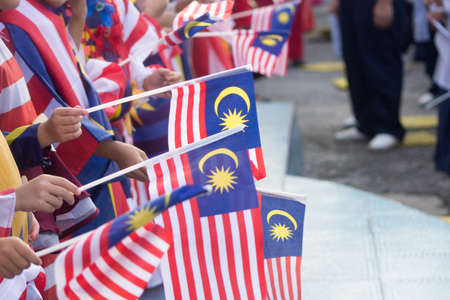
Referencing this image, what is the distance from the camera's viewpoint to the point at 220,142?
1561mm

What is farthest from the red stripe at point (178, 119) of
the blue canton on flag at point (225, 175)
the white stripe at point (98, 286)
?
the white stripe at point (98, 286)

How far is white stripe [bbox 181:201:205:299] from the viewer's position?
1.60 metres

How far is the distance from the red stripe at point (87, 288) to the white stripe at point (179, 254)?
0.96 ft

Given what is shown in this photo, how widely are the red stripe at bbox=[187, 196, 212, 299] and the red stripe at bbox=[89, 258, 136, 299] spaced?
296 millimetres

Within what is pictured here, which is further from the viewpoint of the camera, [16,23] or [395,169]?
[395,169]

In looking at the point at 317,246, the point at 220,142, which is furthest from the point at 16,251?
the point at 317,246

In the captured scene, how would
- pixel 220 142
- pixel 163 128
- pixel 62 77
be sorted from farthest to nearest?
pixel 163 128 → pixel 62 77 → pixel 220 142

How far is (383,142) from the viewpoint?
5.11m

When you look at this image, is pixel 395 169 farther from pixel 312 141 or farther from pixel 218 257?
pixel 218 257

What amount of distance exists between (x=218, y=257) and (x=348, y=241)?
47.6 inches

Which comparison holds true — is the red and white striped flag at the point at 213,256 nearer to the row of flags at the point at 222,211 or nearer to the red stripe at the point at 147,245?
the row of flags at the point at 222,211

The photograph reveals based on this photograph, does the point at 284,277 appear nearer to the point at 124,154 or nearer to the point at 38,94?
the point at 124,154

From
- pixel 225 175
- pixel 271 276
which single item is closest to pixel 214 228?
pixel 225 175

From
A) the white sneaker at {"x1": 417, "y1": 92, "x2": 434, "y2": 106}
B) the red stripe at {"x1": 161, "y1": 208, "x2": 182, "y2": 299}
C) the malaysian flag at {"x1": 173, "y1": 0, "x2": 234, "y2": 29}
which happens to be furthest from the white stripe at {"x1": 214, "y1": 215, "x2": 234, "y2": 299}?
the white sneaker at {"x1": 417, "y1": 92, "x2": 434, "y2": 106}
